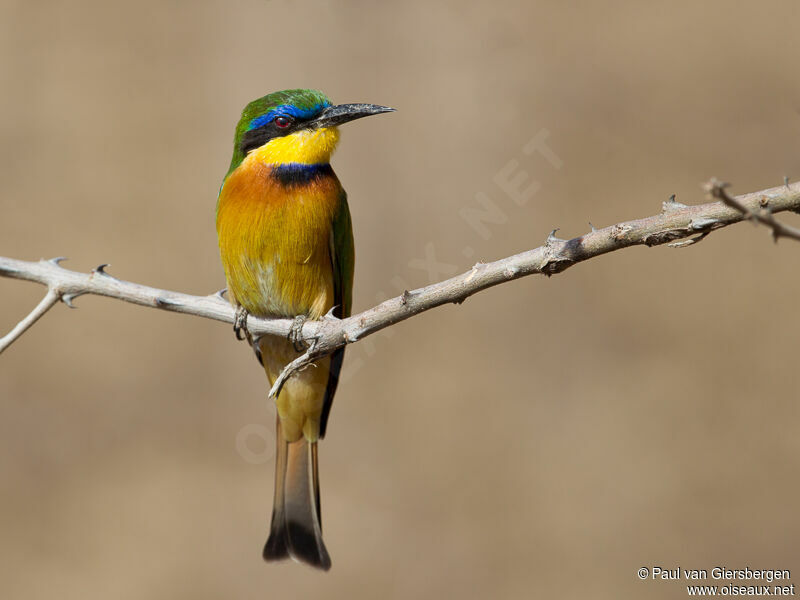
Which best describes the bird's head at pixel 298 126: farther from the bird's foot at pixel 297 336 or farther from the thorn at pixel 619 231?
the thorn at pixel 619 231

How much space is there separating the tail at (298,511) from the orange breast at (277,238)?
614 mm

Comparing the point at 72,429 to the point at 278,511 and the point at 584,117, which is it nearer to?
the point at 278,511

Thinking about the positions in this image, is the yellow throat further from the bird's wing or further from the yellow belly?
the bird's wing

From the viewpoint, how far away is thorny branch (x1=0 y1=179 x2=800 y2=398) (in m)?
1.32

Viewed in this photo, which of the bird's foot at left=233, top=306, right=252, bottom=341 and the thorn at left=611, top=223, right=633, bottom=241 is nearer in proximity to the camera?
the thorn at left=611, top=223, right=633, bottom=241

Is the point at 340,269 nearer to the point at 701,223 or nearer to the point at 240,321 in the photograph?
the point at 240,321

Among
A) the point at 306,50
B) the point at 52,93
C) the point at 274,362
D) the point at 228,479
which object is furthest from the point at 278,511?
the point at 52,93

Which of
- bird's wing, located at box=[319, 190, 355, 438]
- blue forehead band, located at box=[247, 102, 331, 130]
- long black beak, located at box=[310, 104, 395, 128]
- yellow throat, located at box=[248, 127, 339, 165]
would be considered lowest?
bird's wing, located at box=[319, 190, 355, 438]

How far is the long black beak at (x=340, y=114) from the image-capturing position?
2.55m

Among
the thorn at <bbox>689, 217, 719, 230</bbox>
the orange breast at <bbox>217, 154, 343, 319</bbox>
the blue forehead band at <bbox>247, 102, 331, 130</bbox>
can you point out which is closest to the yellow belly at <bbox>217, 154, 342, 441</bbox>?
the orange breast at <bbox>217, 154, 343, 319</bbox>

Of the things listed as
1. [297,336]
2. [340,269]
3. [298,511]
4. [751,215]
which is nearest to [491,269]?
[751,215]

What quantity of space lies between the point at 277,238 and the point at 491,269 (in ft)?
3.80

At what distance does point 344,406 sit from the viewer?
4402 millimetres

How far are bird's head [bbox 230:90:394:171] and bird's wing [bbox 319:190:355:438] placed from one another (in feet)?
0.69
